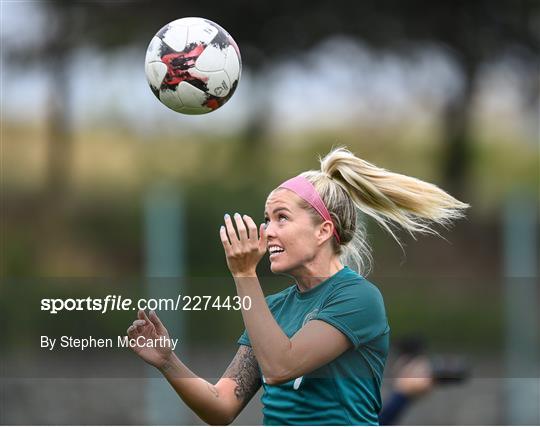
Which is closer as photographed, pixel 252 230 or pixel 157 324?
pixel 252 230

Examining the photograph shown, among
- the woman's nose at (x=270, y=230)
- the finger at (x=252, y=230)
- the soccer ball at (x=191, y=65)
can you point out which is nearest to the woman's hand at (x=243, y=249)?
the finger at (x=252, y=230)

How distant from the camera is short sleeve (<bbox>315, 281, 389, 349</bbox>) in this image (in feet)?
11.9

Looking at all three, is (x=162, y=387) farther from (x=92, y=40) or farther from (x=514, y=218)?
(x=92, y=40)

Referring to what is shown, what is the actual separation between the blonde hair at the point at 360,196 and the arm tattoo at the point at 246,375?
0.48 m

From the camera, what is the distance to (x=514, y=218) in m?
8.78

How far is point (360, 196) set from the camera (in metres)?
3.97

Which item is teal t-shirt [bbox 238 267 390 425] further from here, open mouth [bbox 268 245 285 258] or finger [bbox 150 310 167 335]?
finger [bbox 150 310 167 335]

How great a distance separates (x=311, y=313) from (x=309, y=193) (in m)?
0.41

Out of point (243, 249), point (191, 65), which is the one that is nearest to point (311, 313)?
point (243, 249)

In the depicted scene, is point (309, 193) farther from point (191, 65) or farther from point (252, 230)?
point (191, 65)

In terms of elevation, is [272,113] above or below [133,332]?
above

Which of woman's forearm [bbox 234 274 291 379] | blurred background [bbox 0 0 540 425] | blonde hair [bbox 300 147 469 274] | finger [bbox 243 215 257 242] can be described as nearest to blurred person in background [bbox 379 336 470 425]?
blonde hair [bbox 300 147 469 274]

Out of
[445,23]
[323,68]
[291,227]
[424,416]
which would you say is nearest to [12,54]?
[323,68]

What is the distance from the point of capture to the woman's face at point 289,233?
3.72 m
